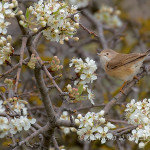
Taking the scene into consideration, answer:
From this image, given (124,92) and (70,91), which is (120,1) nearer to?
(124,92)

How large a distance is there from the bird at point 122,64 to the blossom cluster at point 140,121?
1453 millimetres

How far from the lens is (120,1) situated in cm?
789

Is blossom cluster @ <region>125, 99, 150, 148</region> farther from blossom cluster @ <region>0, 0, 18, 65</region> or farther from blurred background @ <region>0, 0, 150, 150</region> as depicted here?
blossom cluster @ <region>0, 0, 18, 65</region>

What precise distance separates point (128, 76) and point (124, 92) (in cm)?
85

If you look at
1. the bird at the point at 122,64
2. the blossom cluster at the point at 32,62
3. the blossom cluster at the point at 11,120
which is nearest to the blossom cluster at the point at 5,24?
the blossom cluster at the point at 32,62

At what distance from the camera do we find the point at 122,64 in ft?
16.9

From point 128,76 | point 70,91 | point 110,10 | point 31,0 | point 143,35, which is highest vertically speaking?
point 110,10

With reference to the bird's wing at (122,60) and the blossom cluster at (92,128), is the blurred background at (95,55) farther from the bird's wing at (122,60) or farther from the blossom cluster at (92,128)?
the blossom cluster at (92,128)

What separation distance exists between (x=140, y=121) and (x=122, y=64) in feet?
7.75

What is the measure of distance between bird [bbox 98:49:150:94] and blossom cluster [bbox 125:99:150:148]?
1453mm

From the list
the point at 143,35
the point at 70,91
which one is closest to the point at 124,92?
the point at 70,91

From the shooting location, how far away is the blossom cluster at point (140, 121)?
2617 millimetres

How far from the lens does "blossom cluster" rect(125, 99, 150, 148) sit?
262 centimetres

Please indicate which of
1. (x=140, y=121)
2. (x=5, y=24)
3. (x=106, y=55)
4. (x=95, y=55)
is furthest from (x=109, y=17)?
(x=5, y=24)
